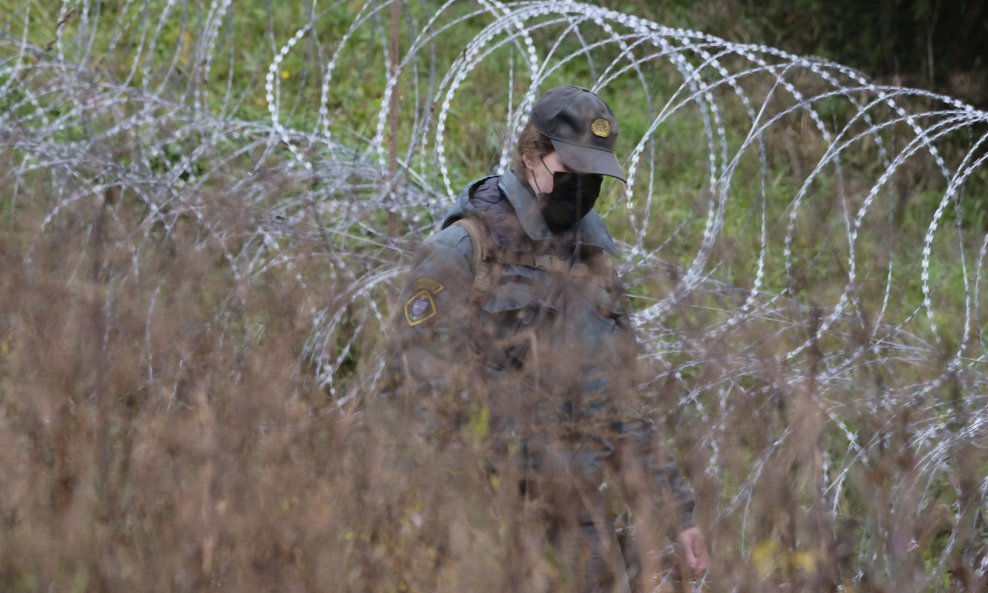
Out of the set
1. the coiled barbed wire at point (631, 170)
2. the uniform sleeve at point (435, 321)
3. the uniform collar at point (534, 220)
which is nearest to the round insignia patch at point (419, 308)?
the uniform sleeve at point (435, 321)

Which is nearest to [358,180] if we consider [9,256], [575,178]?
[575,178]

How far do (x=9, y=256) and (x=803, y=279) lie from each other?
1.73 metres

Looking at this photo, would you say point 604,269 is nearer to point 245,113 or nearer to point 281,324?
point 281,324

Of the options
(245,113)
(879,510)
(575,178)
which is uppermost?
(575,178)

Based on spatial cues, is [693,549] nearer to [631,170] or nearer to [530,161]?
[530,161]

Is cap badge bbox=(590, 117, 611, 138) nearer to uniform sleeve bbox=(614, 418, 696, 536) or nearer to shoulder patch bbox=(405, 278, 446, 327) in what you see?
shoulder patch bbox=(405, 278, 446, 327)

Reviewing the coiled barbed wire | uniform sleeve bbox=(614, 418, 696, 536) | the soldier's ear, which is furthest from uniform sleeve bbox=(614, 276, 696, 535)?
the soldier's ear

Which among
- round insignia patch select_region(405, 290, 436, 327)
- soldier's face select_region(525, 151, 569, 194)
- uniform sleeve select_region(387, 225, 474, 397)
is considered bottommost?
round insignia patch select_region(405, 290, 436, 327)

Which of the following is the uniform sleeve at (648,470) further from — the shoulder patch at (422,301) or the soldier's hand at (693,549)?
the shoulder patch at (422,301)

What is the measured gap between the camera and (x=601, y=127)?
3369 mm

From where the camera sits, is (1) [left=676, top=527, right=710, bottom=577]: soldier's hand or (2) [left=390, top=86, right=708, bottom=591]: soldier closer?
(2) [left=390, top=86, right=708, bottom=591]: soldier

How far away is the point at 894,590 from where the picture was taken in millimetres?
2260

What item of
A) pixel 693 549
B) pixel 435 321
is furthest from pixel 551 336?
pixel 693 549

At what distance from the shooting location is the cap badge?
335cm
